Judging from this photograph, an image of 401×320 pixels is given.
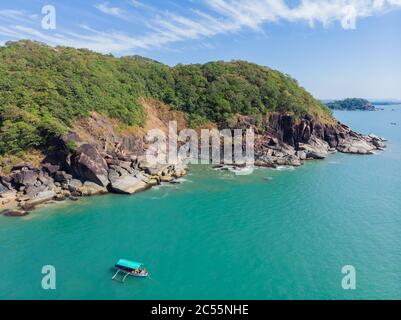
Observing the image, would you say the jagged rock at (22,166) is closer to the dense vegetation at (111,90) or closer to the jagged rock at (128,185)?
the dense vegetation at (111,90)

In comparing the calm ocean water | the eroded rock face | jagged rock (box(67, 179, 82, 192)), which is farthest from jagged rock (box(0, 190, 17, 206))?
the eroded rock face

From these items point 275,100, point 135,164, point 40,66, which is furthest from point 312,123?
point 40,66

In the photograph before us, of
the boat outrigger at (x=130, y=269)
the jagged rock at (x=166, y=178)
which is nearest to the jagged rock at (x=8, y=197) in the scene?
the jagged rock at (x=166, y=178)

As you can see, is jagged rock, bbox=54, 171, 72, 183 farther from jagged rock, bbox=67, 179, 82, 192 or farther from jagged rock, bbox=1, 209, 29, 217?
jagged rock, bbox=1, 209, 29, 217

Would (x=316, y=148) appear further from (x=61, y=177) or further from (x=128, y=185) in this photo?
(x=61, y=177)

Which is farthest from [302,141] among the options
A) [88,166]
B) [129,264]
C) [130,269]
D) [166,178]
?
[130,269]
